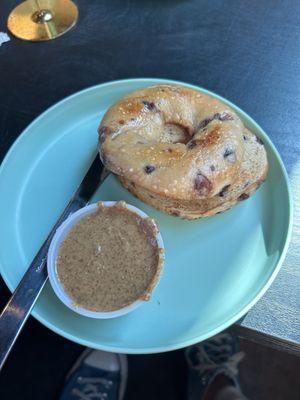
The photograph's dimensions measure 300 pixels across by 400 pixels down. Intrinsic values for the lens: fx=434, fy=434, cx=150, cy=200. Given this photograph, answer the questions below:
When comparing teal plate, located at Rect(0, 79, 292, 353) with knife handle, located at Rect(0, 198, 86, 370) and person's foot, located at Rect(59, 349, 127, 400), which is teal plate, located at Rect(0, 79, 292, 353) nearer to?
knife handle, located at Rect(0, 198, 86, 370)

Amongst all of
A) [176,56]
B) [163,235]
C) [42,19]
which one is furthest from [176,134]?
[42,19]

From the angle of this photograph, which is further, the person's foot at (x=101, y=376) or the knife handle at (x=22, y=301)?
the person's foot at (x=101, y=376)

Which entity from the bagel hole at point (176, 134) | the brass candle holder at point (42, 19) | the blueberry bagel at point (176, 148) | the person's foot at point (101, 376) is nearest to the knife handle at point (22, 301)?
the blueberry bagel at point (176, 148)

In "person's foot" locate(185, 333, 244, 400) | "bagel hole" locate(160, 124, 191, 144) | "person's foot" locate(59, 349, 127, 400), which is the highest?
"bagel hole" locate(160, 124, 191, 144)

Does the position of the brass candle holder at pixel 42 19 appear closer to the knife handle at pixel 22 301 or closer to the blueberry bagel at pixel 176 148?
the blueberry bagel at pixel 176 148

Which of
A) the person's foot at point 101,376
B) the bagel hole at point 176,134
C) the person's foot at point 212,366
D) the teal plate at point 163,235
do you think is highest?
the bagel hole at point 176,134

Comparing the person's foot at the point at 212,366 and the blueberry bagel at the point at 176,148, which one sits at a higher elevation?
the blueberry bagel at the point at 176,148

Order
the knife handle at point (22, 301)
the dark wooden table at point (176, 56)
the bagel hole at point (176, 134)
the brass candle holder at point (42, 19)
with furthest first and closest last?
1. the brass candle holder at point (42, 19)
2. the dark wooden table at point (176, 56)
3. the bagel hole at point (176, 134)
4. the knife handle at point (22, 301)

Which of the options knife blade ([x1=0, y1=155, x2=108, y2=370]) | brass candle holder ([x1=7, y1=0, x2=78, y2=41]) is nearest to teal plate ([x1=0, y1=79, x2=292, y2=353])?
knife blade ([x1=0, y1=155, x2=108, y2=370])
